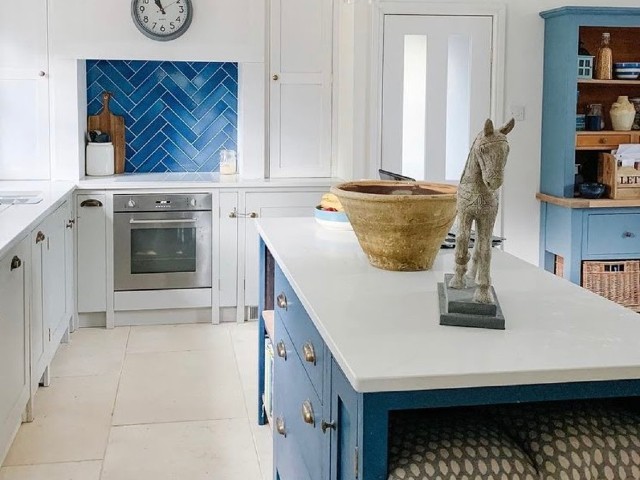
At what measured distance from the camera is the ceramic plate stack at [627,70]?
5.31 metres

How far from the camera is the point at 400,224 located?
2.24 metres

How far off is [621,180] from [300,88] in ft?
6.83

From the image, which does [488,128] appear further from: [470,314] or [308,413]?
[308,413]

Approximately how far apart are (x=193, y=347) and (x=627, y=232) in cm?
272

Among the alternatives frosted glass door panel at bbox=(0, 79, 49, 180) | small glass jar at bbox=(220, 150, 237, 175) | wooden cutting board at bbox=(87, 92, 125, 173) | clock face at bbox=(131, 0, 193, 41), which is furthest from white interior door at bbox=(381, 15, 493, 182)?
frosted glass door panel at bbox=(0, 79, 49, 180)

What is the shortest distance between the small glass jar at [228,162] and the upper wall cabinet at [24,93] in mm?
1090

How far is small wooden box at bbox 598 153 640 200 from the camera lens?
5137 millimetres

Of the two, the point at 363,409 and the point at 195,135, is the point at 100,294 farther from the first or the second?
the point at 363,409

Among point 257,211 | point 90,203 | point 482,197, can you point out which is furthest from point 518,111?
point 482,197

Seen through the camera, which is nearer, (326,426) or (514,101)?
(326,426)

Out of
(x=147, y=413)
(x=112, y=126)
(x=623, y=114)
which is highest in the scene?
(x=623, y=114)

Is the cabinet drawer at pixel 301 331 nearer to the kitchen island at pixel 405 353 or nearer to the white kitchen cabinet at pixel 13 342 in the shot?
the kitchen island at pixel 405 353

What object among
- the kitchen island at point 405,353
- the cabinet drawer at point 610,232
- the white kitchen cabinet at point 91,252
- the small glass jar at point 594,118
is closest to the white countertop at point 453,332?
the kitchen island at point 405,353

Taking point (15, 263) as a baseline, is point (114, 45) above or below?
above
